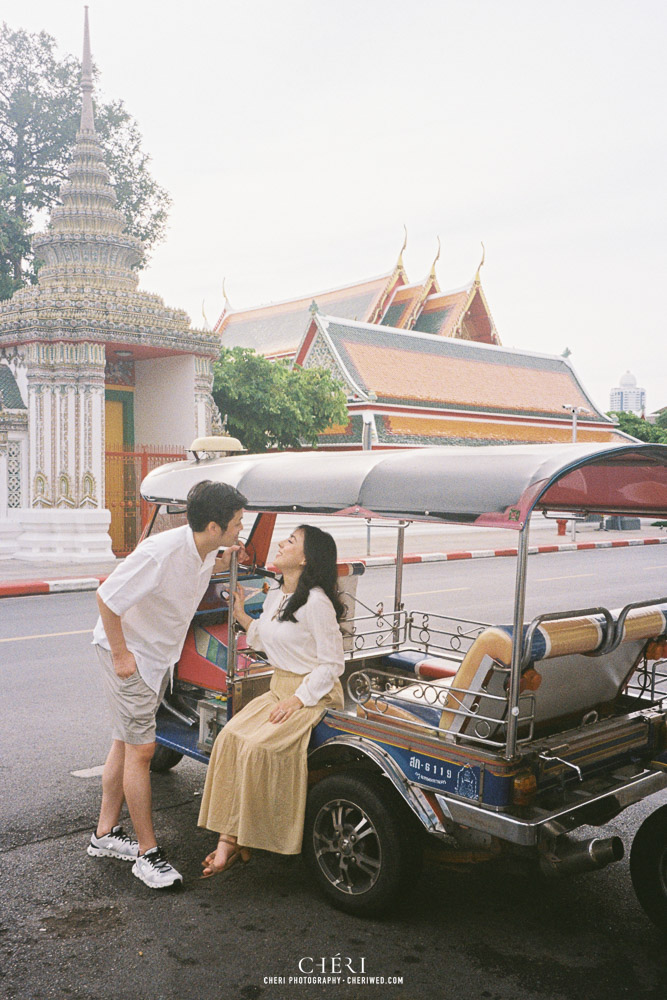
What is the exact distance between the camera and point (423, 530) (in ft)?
85.7

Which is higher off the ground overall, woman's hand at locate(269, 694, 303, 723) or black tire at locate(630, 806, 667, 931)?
woman's hand at locate(269, 694, 303, 723)

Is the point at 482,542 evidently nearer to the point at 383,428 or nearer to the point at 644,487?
the point at 383,428

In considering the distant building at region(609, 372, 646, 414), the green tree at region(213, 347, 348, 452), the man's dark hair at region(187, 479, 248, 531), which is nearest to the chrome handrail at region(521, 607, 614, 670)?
the man's dark hair at region(187, 479, 248, 531)

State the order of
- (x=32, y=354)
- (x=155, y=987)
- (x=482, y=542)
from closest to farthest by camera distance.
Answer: (x=155, y=987)
(x=32, y=354)
(x=482, y=542)

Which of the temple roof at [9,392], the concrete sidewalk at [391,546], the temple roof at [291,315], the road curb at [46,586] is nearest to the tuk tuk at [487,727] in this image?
the concrete sidewalk at [391,546]

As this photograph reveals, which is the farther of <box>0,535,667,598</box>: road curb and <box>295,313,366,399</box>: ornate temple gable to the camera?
<box>295,313,366,399</box>: ornate temple gable

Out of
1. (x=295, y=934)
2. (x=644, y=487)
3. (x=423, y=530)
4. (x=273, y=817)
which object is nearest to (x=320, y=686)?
(x=273, y=817)

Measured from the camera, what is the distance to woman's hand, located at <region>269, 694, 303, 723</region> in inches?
143

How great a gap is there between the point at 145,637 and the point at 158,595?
7.6 inches

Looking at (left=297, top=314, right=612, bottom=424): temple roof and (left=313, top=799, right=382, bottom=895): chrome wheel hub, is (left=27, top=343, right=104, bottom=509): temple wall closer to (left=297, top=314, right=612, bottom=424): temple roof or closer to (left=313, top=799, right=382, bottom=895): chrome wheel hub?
(left=297, top=314, right=612, bottom=424): temple roof

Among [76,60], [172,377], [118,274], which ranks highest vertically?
[76,60]

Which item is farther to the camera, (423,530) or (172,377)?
(423,530)

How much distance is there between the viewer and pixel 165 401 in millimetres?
18578

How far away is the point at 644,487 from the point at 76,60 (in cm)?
2613
